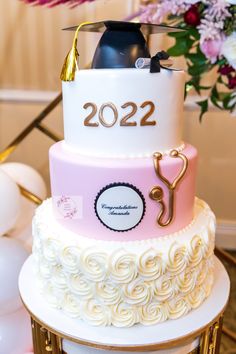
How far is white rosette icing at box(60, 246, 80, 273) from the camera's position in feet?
2.82

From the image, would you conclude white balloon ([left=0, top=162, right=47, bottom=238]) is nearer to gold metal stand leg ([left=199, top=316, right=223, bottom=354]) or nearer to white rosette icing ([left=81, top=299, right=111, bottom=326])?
white rosette icing ([left=81, top=299, right=111, bottom=326])

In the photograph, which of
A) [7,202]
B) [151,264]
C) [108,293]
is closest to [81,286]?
[108,293]

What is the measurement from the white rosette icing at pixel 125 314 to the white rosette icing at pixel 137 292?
21 millimetres

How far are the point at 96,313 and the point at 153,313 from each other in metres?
0.14

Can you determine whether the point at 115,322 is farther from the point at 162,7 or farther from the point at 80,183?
the point at 162,7

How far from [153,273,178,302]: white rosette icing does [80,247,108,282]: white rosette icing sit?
132mm

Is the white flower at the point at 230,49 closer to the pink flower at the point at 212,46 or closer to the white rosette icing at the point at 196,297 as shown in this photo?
the pink flower at the point at 212,46

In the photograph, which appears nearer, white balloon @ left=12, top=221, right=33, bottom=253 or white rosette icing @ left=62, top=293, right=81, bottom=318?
white rosette icing @ left=62, top=293, right=81, bottom=318

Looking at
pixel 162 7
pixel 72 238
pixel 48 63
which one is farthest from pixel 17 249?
pixel 48 63

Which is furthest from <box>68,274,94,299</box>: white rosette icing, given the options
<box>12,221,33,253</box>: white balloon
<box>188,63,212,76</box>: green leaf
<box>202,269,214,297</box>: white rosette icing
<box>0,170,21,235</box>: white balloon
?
<box>188,63,212,76</box>: green leaf

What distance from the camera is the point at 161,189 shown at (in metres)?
0.87

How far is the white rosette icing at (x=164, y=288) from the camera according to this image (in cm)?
87

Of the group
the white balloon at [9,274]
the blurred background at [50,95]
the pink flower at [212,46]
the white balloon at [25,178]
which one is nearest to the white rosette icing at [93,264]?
the white balloon at [9,274]

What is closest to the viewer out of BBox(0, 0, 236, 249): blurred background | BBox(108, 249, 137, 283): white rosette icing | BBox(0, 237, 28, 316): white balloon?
BBox(108, 249, 137, 283): white rosette icing
